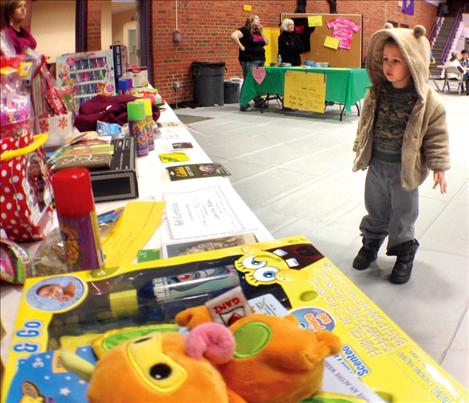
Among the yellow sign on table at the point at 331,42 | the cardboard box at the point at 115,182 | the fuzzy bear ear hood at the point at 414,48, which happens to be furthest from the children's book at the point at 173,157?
the yellow sign on table at the point at 331,42

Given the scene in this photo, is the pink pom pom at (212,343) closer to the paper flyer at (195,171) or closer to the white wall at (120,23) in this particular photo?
the paper flyer at (195,171)

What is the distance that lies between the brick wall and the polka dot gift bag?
530cm

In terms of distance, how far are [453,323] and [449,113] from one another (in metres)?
5.70

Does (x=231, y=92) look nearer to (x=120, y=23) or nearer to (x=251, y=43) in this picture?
(x=251, y=43)

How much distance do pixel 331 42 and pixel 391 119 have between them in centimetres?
559

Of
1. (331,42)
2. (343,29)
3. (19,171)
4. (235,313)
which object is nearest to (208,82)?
(331,42)

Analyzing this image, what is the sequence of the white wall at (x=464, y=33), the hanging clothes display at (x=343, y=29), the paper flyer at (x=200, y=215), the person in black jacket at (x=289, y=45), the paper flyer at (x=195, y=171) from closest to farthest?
the paper flyer at (x=200, y=215)
the paper flyer at (x=195, y=171)
the person in black jacket at (x=289, y=45)
the hanging clothes display at (x=343, y=29)
the white wall at (x=464, y=33)

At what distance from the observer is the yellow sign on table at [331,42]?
7.02 m

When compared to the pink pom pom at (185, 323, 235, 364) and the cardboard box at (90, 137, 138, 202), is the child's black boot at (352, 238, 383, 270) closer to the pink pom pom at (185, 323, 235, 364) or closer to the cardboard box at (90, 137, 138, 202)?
the cardboard box at (90, 137, 138, 202)

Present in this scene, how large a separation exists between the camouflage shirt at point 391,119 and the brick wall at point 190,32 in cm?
472

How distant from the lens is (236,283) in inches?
27.2

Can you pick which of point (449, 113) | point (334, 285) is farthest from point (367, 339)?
point (449, 113)

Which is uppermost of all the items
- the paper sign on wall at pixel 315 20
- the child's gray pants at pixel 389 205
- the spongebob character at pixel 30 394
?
the paper sign on wall at pixel 315 20

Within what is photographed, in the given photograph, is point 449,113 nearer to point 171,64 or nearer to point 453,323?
point 171,64
